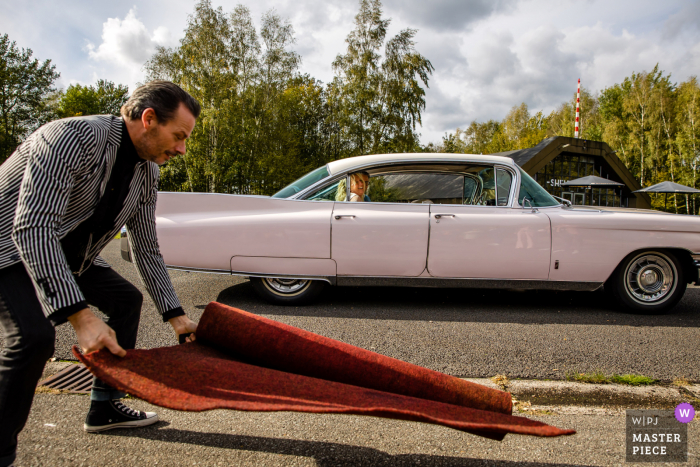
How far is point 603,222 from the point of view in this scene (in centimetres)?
433

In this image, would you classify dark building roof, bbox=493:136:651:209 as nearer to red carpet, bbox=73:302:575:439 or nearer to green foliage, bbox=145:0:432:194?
green foliage, bbox=145:0:432:194

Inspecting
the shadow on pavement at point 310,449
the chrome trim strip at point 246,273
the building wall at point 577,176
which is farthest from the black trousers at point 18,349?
the building wall at point 577,176

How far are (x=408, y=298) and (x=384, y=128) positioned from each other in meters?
22.5

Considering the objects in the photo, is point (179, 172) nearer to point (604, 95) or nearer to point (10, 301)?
point (10, 301)

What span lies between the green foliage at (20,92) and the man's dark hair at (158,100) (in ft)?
134

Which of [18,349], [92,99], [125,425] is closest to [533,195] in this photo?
[125,425]

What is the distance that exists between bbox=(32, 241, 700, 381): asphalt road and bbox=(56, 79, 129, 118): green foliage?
4407 centimetres

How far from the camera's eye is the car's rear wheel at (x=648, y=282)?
440 centimetres

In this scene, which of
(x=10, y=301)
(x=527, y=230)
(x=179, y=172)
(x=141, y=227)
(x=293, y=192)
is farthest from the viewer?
(x=179, y=172)

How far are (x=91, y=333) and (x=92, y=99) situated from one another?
5243 centimetres

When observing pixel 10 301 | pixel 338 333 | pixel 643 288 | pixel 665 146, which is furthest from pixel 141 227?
pixel 665 146

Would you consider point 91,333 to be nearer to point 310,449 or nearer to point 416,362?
point 310,449

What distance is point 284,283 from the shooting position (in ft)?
14.7

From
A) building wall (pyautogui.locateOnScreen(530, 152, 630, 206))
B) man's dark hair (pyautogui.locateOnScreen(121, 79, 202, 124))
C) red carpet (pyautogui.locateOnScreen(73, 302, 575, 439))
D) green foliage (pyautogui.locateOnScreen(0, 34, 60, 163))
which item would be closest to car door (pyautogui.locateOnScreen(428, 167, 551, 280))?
red carpet (pyautogui.locateOnScreen(73, 302, 575, 439))
